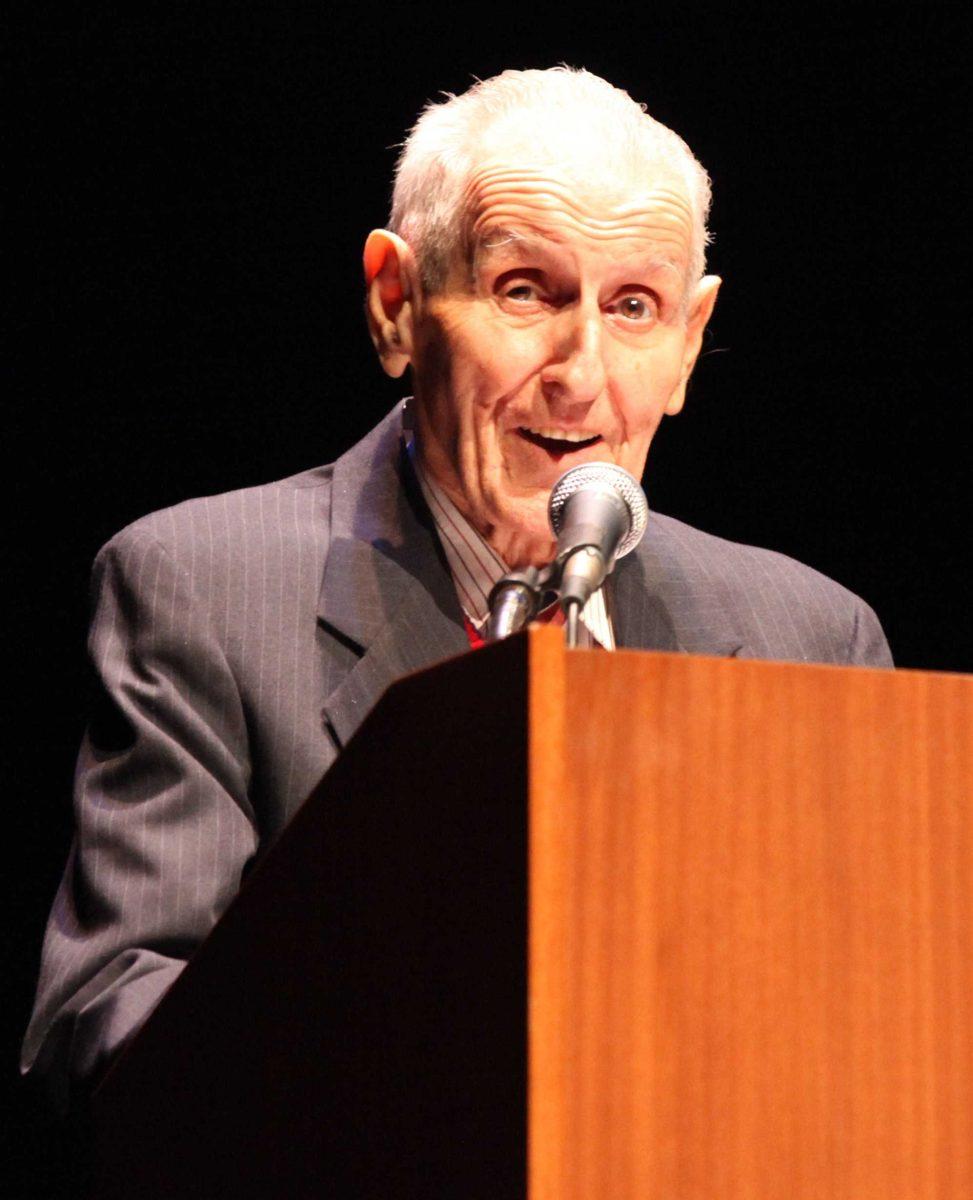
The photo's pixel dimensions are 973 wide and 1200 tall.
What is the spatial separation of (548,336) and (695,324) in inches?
13.0

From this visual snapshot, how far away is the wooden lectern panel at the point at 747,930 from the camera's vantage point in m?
0.91

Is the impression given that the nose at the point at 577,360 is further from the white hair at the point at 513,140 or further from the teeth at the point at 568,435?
the white hair at the point at 513,140

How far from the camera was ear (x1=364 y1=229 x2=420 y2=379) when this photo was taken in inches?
91.9

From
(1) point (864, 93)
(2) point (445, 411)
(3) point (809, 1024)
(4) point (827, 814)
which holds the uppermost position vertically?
(1) point (864, 93)

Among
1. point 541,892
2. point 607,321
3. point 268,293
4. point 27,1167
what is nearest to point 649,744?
point 541,892

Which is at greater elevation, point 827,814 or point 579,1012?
point 827,814

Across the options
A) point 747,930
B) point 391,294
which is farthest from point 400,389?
point 747,930

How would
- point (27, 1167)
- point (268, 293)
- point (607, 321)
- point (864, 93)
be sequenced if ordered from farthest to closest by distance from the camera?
1. point (864, 93)
2. point (268, 293)
3. point (27, 1167)
4. point (607, 321)

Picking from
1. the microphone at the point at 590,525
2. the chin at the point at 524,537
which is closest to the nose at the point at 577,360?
the chin at the point at 524,537

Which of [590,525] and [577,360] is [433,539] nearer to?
[577,360]

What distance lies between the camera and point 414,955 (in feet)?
3.24

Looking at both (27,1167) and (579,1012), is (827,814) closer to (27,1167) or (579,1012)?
(579,1012)

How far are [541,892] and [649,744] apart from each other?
0.35 ft

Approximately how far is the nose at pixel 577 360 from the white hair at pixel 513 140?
0.65 feet
